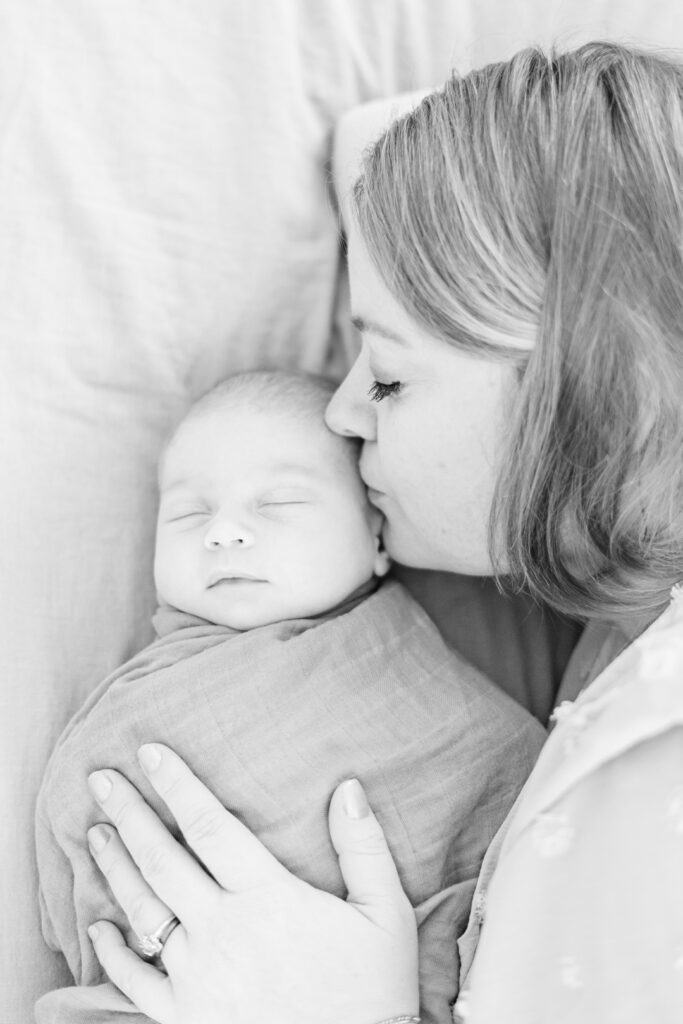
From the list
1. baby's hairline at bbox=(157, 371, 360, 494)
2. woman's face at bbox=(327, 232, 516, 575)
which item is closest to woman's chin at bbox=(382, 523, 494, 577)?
woman's face at bbox=(327, 232, 516, 575)

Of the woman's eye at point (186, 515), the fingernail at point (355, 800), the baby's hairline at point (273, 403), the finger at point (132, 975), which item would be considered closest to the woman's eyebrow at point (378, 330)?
the baby's hairline at point (273, 403)

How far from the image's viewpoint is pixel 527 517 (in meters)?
1.16

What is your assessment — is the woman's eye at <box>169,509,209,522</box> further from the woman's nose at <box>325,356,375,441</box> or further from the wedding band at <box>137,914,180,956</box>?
the wedding band at <box>137,914,180,956</box>

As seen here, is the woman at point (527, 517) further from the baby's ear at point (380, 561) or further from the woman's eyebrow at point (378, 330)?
the baby's ear at point (380, 561)

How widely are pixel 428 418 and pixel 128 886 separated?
0.64 metres

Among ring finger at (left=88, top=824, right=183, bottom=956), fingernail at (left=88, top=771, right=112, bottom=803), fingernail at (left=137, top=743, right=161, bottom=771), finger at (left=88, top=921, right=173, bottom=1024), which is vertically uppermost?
fingernail at (left=137, top=743, right=161, bottom=771)

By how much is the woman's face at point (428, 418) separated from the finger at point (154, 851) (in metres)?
0.48

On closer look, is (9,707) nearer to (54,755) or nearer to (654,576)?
(54,755)

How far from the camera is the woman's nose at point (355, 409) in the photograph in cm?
133

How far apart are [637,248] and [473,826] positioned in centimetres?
70

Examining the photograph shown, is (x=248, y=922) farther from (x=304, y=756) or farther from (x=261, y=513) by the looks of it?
(x=261, y=513)

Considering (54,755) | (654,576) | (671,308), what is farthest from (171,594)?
(671,308)

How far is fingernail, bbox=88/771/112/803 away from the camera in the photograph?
123cm

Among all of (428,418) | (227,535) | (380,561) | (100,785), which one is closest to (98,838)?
(100,785)
